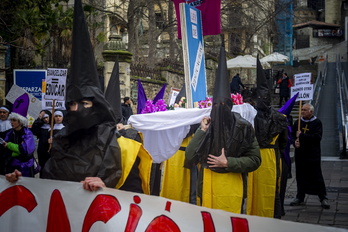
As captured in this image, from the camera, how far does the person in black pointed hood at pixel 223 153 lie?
605 cm

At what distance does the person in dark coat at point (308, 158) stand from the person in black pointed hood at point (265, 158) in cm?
165

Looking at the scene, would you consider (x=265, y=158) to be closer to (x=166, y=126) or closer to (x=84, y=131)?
(x=166, y=126)

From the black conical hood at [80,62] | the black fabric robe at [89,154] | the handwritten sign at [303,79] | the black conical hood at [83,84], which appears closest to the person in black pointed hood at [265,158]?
the black fabric robe at [89,154]

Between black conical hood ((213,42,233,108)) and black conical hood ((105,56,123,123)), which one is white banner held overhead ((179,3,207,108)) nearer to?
black conical hood ((105,56,123,123))

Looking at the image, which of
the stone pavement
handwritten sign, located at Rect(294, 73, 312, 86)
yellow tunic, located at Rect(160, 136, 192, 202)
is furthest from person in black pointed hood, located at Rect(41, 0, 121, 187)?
handwritten sign, located at Rect(294, 73, 312, 86)

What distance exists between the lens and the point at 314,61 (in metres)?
63.3

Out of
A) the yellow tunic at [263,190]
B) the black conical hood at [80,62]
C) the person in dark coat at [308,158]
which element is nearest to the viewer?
the black conical hood at [80,62]

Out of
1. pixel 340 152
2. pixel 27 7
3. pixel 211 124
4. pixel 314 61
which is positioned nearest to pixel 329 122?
pixel 340 152

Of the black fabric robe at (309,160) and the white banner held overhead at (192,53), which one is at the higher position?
the white banner held overhead at (192,53)

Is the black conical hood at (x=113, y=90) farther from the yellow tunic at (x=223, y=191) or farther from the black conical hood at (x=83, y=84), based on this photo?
the black conical hood at (x=83, y=84)

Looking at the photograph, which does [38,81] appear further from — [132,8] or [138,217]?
[138,217]

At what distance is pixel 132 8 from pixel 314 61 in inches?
1633

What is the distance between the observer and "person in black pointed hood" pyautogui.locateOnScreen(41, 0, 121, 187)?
16.8 ft

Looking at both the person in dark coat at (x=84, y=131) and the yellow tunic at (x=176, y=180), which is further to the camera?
the yellow tunic at (x=176, y=180)
